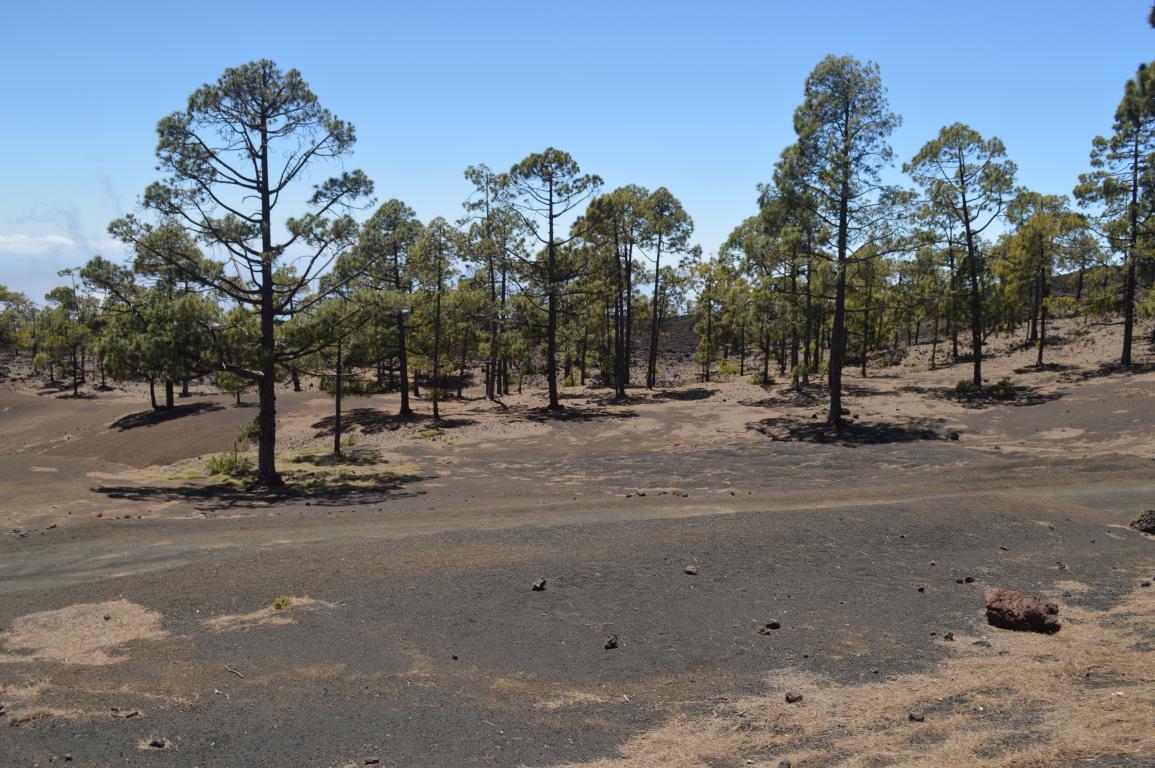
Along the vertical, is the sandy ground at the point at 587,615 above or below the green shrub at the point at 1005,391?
below

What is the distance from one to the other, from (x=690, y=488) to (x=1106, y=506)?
9386 mm

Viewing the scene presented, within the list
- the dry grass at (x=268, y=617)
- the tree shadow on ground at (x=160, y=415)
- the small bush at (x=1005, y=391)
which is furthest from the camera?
the tree shadow on ground at (x=160, y=415)

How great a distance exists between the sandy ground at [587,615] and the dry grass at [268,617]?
0.24ft

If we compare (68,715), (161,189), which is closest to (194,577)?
(68,715)

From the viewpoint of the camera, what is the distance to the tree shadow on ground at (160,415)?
142 ft

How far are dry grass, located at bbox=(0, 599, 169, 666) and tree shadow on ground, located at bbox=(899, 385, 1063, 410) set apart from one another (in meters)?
33.2

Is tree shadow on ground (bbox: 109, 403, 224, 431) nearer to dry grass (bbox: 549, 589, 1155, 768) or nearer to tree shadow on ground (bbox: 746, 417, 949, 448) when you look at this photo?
tree shadow on ground (bbox: 746, 417, 949, 448)

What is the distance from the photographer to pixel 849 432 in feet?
97.6

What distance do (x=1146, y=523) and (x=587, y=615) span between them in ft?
38.5

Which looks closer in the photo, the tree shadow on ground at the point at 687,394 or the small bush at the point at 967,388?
the small bush at the point at 967,388

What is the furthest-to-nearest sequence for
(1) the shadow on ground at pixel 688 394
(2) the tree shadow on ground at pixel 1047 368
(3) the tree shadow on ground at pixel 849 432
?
1. (1) the shadow on ground at pixel 688 394
2. (2) the tree shadow on ground at pixel 1047 368
3. (3) the tree shadow on ground at pixel 849 432

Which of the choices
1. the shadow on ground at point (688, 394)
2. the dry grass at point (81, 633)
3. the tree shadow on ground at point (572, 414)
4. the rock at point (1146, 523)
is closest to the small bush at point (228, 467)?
the tree shadow on ground at point (572, 414)

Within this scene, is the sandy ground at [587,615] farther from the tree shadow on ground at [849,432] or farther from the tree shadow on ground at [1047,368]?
the tree shadow on ground at [1047,368]

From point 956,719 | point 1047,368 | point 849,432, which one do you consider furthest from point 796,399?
point 956,719
